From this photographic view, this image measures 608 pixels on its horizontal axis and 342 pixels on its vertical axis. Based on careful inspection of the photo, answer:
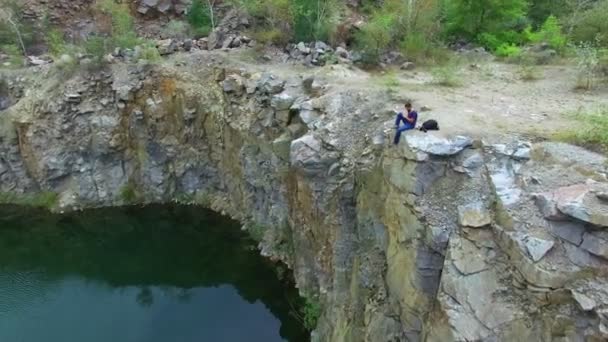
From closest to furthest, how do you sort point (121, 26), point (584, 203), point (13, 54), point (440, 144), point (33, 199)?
point (584, 203) → point (440, 144) → point (33, 199) → point (121, 26) → point (13, 54)

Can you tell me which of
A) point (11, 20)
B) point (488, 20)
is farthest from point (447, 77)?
point (11, 20)

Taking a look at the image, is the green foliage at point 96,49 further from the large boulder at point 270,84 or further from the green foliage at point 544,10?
the green foliage at point 544,10

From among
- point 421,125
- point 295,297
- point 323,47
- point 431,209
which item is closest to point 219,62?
point 323,47

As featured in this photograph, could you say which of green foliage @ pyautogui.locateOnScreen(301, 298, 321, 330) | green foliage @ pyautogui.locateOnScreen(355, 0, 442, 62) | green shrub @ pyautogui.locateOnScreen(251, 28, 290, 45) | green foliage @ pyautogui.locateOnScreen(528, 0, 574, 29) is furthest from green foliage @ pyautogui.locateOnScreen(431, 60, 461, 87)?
green foliage @ pyautogui.locateOnScreen(528, 0, 574, 29)

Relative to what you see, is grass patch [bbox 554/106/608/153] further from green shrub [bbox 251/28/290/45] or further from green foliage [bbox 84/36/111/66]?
green foliage [bbox 84/36/111/66]

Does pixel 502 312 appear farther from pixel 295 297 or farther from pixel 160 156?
pixel 160 156

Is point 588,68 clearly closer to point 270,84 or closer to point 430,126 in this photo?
point 430,126
